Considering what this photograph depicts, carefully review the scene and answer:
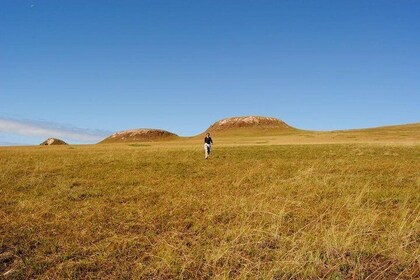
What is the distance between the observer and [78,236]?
8695mm

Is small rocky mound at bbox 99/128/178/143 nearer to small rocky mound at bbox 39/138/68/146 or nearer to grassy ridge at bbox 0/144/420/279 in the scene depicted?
small rocky mound at bbox 39/138/68/146

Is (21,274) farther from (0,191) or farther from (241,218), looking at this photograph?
(0,191)

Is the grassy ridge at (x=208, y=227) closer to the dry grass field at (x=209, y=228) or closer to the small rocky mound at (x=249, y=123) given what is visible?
the dry grass field at (x=209, y=228)

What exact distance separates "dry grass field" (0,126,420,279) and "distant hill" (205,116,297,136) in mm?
→ 100921

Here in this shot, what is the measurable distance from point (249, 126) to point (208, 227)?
12002 cm

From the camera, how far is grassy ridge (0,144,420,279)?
21.6 ft

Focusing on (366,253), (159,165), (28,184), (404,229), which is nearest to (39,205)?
(28,184)

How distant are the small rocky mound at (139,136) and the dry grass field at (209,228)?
349 feet

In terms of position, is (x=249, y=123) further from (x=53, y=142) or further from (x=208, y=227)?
(x=208, y=227)

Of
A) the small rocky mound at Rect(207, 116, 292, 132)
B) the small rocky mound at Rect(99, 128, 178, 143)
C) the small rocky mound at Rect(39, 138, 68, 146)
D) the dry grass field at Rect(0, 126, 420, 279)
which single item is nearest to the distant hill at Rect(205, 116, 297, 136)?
the small rocky mound at Rect(207, 116, 292, 132)

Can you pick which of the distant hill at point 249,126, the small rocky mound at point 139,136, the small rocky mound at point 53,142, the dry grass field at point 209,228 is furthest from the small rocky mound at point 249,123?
the dry grass field at point 209,228

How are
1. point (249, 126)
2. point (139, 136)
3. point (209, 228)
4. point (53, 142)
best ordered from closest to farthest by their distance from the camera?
point (209, 228) < point (53, 142) < point (139, 136) < point (249, 126)

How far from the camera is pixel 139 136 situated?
5002 inches

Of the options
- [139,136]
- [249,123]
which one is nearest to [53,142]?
[139,136]
